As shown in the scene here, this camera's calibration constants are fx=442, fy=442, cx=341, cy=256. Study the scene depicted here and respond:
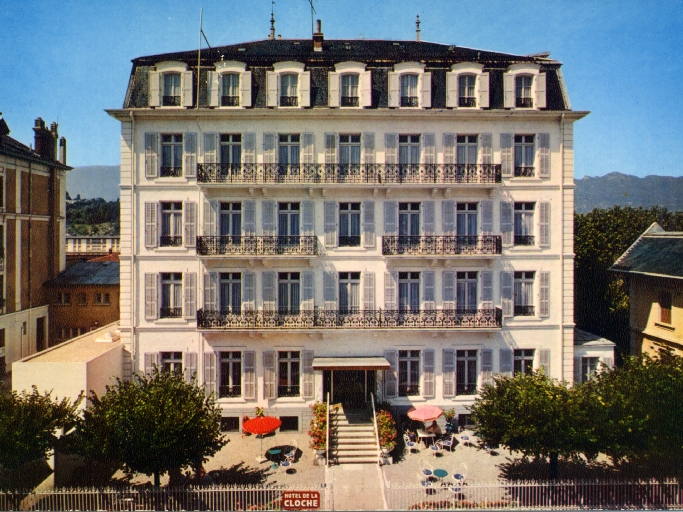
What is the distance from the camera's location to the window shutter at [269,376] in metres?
20.2

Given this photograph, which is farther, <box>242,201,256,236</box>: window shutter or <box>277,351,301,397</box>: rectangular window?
<box>277,351,301,397</box>: rectangular window

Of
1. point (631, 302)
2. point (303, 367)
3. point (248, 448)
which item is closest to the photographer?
point (248, 448)

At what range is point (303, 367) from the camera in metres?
20.1

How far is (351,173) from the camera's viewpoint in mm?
20062

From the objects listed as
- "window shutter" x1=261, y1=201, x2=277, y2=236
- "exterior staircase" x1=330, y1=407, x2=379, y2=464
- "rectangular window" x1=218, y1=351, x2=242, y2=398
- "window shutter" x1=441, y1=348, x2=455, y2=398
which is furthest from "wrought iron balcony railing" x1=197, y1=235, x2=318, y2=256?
"window shutter" x1=441, y1=348, x2=455, y2=398

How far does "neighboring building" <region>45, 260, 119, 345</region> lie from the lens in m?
30.3

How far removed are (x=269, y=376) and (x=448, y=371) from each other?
823 centimetres

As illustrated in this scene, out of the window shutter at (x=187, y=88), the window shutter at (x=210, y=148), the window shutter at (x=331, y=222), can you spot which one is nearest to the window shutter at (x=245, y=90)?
the window shutter at (x=210, y=148)

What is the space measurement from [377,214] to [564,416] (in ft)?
35.4

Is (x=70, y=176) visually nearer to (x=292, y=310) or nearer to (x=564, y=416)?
(x=292, y=310)

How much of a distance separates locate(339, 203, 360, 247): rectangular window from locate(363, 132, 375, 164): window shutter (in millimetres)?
2099

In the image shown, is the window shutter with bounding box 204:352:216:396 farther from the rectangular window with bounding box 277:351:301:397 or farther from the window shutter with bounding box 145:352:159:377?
the rectangular window with bounding box 277:351:301:397

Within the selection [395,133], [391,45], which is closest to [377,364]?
[395,133]

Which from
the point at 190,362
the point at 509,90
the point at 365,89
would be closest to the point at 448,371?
the point at 190,362
